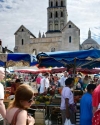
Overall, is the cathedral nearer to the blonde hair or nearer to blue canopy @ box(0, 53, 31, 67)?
blue canopy @ box(0, 53, 31, 67)

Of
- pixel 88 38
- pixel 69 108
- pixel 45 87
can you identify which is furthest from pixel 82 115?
pixel 88 38

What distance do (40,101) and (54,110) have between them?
66cm

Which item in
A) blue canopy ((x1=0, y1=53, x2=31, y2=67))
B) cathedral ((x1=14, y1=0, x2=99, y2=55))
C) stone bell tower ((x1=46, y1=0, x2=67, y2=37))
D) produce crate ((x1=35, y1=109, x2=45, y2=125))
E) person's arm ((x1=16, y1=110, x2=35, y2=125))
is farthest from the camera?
stone bell tower ((x1=46, y1=0, x2=67, y2=37))

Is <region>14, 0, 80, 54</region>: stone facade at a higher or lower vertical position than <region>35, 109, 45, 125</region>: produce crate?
higher

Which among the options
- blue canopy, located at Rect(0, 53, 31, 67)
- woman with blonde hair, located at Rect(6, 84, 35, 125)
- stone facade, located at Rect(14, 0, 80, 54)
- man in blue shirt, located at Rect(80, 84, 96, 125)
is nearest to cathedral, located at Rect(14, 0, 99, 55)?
stone facade, located at Rect(14, 0, 80, 54)

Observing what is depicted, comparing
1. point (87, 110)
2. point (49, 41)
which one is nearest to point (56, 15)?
point (49, 41)

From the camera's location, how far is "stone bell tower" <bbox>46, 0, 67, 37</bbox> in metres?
91.7

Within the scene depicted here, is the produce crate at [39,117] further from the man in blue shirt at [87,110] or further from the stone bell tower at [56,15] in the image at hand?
the stone bell tower at [56,15]

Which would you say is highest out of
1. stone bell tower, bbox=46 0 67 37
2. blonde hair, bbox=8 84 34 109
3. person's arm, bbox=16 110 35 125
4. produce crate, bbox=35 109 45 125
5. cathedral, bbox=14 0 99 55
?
stone bell tower, bbox=46 0 67 37

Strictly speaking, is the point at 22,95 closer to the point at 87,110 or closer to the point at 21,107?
the point at 21,107

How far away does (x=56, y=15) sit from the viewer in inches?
3674

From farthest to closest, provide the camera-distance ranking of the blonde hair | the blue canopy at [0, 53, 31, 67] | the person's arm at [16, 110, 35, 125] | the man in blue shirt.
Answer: the blue canopy at [0, 53, 31, 67] < the man in blue shirt < the blonde hair < the person's arm at [16, 110, 35, 125]

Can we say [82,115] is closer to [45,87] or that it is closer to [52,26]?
[45,87]

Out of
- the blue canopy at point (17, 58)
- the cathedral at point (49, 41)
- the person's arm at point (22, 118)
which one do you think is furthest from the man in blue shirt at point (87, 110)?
the cathedral at point (49, 41)
